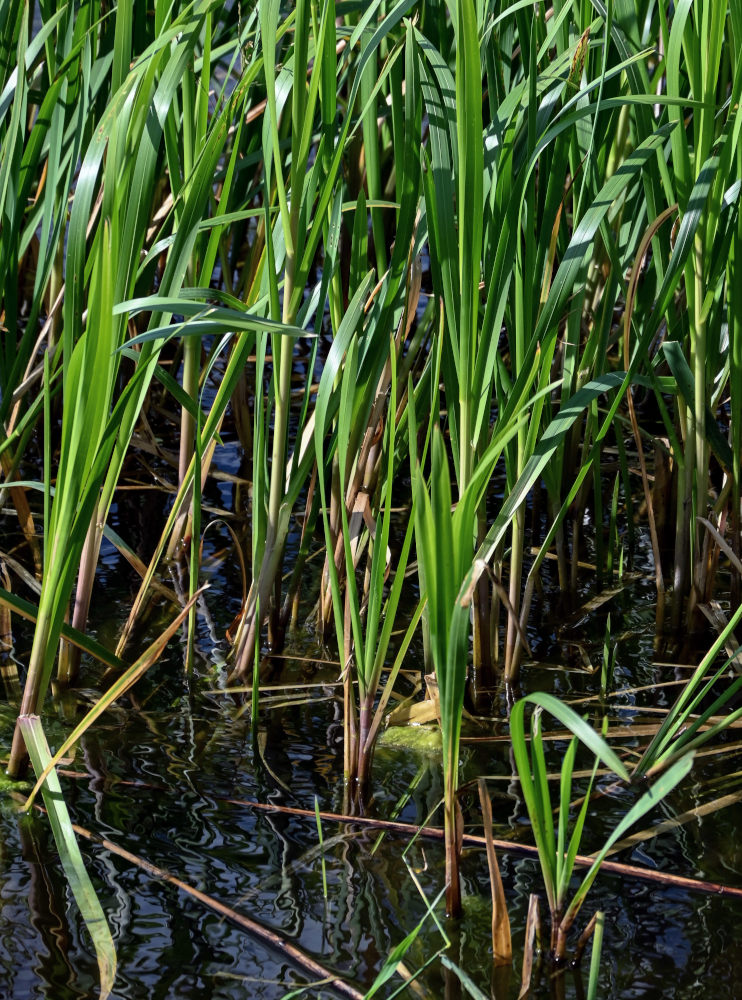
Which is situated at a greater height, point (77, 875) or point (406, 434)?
point (406, 434)

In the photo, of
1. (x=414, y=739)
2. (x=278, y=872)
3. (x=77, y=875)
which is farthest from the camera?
(x=414, y=739)

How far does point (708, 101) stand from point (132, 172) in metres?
0.69

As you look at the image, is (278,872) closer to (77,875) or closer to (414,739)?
(77,875)

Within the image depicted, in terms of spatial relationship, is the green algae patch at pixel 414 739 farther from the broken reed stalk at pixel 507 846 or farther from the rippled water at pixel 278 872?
the broken reed stalk at pixel 507 846

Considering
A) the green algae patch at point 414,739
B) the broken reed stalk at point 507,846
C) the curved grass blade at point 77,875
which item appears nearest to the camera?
the curved grass blade at point 77,875

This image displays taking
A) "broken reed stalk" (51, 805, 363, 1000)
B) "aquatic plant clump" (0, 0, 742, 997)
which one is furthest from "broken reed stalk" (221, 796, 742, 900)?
"broken reed stalk" (51, 805, 363, 1000)

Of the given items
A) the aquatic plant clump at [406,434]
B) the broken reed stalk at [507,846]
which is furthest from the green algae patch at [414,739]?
the broken reed stalk at [507,846]

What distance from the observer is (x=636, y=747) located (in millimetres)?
1346

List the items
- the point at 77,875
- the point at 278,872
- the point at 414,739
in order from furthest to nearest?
1. the point at 414,739
2. the point at 278,872
3. the point at 77,875

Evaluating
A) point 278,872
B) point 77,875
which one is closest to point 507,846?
Result: point 278,872

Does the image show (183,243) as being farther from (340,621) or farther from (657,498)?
(657,498)

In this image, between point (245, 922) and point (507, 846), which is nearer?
point (245, 922)

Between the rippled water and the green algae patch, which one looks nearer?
the rippled water

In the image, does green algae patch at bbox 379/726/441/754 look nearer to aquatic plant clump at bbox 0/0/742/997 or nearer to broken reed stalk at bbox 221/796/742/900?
aquatic plant clump at bbox 0/0/742/997
